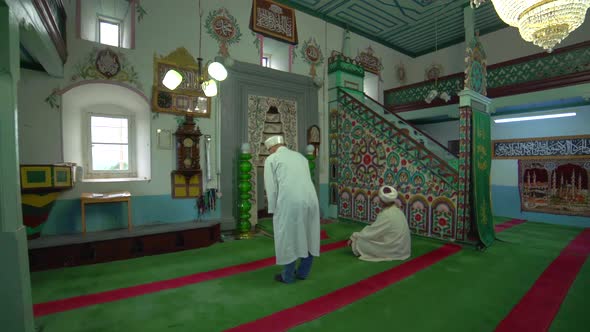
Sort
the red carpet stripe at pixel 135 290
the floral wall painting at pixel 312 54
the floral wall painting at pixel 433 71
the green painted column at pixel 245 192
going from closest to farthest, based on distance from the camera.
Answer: the red carpet stripe at pixel 135 290, the green painted column at pixel 245 192, the floral wall painting at pixel 312 54, the floral wall painting at pixel 433 71

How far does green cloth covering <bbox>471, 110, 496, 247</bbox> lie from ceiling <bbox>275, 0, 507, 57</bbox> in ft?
9.99

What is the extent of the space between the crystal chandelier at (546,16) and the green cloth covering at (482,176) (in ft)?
5.36

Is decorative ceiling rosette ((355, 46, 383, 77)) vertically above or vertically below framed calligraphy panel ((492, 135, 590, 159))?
above

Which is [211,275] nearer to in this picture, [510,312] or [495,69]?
[510,312]

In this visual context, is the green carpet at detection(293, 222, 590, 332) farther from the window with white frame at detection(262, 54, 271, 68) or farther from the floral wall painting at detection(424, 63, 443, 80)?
the floral wall painting at detection(424, 63, 443, 80)

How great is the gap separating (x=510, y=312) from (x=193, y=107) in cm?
447

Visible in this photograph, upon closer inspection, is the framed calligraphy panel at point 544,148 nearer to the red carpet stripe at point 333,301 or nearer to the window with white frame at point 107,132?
the red carpet stripe at point 333,301

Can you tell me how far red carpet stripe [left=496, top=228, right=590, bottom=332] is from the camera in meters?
2.06

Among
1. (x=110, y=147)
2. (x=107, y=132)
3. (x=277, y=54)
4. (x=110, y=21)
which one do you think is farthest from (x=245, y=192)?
(x=110, y=21)

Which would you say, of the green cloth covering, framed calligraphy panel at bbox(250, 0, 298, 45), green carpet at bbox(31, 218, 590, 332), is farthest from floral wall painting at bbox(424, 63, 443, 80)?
green carpet at bbox(31, 218, 590, 332)

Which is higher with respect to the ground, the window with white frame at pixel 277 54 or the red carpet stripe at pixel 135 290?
the window with white frame at pixel 277 54

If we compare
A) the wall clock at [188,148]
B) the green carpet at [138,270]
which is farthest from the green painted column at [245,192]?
the wall clock at [188,148]

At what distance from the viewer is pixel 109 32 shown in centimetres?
418

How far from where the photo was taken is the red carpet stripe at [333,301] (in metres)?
2.03
